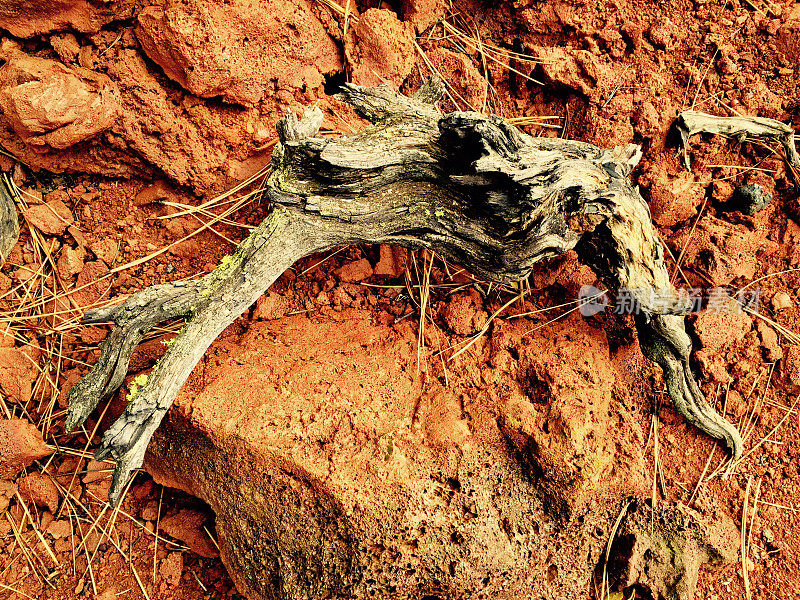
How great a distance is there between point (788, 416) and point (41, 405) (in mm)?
3035

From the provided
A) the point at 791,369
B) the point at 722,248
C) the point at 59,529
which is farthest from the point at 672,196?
the point at 59,529

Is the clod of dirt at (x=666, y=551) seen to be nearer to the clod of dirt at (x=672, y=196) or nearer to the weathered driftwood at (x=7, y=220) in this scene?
the clod of dirt at (x=672, y=196)

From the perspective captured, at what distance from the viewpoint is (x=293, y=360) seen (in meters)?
2.03

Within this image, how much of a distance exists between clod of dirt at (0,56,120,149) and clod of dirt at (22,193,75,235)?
26 cm

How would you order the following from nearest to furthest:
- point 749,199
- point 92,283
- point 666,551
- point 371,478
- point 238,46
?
point 371,478, point 666,551, point 238,46, point 92,283, point 749,199

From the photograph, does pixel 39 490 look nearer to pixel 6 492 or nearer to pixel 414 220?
pixel 6 492

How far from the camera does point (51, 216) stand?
6.98 ft

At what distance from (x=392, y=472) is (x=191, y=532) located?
3.13 ft

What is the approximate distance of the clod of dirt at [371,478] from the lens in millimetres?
1768

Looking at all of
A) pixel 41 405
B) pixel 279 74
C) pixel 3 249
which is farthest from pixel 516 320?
pixel 3 249

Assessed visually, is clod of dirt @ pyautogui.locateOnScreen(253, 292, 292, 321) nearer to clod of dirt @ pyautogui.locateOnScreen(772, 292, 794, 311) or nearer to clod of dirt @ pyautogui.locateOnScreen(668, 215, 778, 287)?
clod of dirt @ pyautogui.locateOnScreen(668, 215, 778, 287)

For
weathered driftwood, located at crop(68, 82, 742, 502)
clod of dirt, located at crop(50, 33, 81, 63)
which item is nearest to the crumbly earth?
clod of dirt, located at crop(50, 33, 81, 63)

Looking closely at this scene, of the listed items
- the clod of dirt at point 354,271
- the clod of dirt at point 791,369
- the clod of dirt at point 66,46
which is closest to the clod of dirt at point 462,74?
the clod of dirt at point 354,271

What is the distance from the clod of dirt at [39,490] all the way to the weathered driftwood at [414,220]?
524 millimetres
